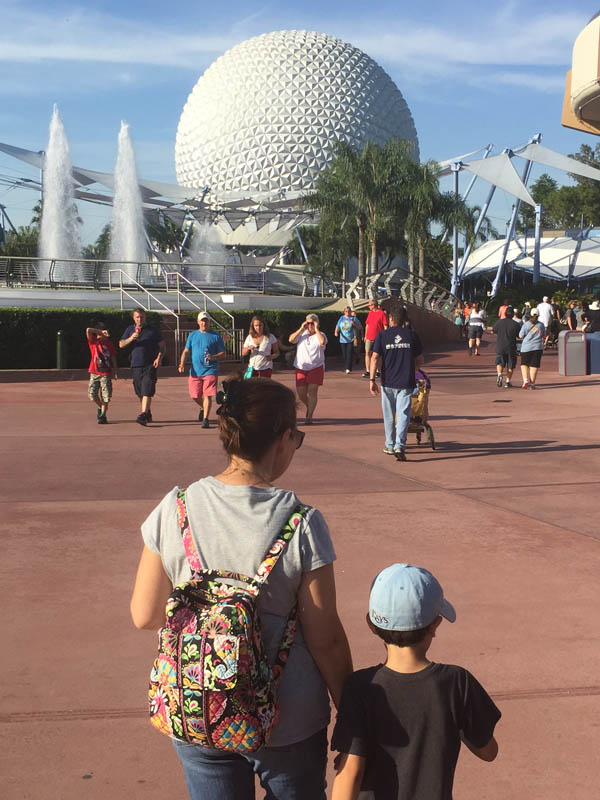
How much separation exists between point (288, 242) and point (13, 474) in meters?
61.5

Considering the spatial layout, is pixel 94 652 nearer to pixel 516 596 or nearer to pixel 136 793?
pixel 136 793

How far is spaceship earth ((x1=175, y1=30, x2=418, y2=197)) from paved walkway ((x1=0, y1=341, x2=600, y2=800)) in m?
54.6

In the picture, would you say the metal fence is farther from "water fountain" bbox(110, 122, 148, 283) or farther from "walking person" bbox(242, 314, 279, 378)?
"walking person" bbox(242, 314, 279, 378)

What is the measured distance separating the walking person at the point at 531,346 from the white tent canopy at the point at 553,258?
5594 centimetres

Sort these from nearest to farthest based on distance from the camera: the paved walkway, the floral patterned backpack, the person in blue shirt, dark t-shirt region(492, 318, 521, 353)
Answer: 1. the floral patterned backpack
2. the paved walkway
3. the person in blue shirt
4. dark t-shirt region(492, 318, 521, 353)

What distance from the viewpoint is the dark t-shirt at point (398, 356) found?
10.1 metres

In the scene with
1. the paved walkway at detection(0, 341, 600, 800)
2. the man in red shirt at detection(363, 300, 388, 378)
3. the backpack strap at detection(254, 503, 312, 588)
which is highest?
the man in red shirt at detection(363, 300, 388, 378)

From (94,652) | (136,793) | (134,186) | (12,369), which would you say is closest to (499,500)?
(94,652)

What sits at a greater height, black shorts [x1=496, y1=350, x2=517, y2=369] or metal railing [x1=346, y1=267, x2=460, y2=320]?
metal railing [x1=346, y1=267, x2=460, y2=320]

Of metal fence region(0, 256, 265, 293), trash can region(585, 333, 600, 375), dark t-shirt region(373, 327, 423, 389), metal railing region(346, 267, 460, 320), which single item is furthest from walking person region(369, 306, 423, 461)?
metal fence region(0, 256, 265, 293)

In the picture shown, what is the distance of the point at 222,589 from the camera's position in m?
2.25

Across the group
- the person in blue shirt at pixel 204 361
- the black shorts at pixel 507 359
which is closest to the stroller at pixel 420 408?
the person in blue shirt at pixel 204 361

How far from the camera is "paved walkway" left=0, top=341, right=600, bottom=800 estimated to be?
347cm

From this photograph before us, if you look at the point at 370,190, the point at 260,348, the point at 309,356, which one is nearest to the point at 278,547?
the point at 309,356
